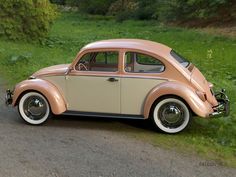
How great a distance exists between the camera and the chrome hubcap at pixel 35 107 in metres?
7.95

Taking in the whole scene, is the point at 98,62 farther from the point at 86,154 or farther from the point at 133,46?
the point at 86,154

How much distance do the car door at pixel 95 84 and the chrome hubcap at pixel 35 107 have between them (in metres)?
0.46

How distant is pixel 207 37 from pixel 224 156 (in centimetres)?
1669

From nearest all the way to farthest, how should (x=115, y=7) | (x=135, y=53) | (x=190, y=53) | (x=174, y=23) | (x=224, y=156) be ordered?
(x=224, y=156), (x=135, y=53), (x=190, y=53), (x=174, y=23), (x=115, y=7)

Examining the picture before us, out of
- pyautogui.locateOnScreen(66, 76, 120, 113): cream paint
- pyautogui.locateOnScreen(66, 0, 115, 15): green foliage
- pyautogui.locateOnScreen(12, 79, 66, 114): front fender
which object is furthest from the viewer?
pyautogui.locateOnScreen(66, 0, 115, 15): green foliage

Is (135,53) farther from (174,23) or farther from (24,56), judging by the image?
(174,23)

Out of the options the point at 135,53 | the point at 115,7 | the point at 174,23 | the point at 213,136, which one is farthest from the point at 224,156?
the point at 115,7

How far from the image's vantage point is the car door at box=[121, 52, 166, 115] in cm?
748

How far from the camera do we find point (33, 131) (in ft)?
25.1

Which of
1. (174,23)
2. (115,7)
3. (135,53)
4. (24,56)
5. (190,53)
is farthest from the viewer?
(115,7)

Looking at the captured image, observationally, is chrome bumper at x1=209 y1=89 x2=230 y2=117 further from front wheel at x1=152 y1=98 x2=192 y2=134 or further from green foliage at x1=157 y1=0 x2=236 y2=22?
green foliage at x1=157 y1=0 x2=236 y2=22

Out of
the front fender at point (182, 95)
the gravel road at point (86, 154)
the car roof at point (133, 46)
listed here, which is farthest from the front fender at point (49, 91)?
the front fender at point (182, 95)

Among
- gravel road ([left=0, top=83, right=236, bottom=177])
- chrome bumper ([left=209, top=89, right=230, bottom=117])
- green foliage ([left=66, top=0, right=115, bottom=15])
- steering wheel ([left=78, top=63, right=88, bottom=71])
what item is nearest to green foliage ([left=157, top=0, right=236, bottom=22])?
chrome bumper ([left=209, top=89, right=230, bottom=117])

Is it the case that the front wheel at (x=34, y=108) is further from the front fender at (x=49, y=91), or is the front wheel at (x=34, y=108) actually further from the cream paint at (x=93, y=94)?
the cream paint at (x=93, y=94)
